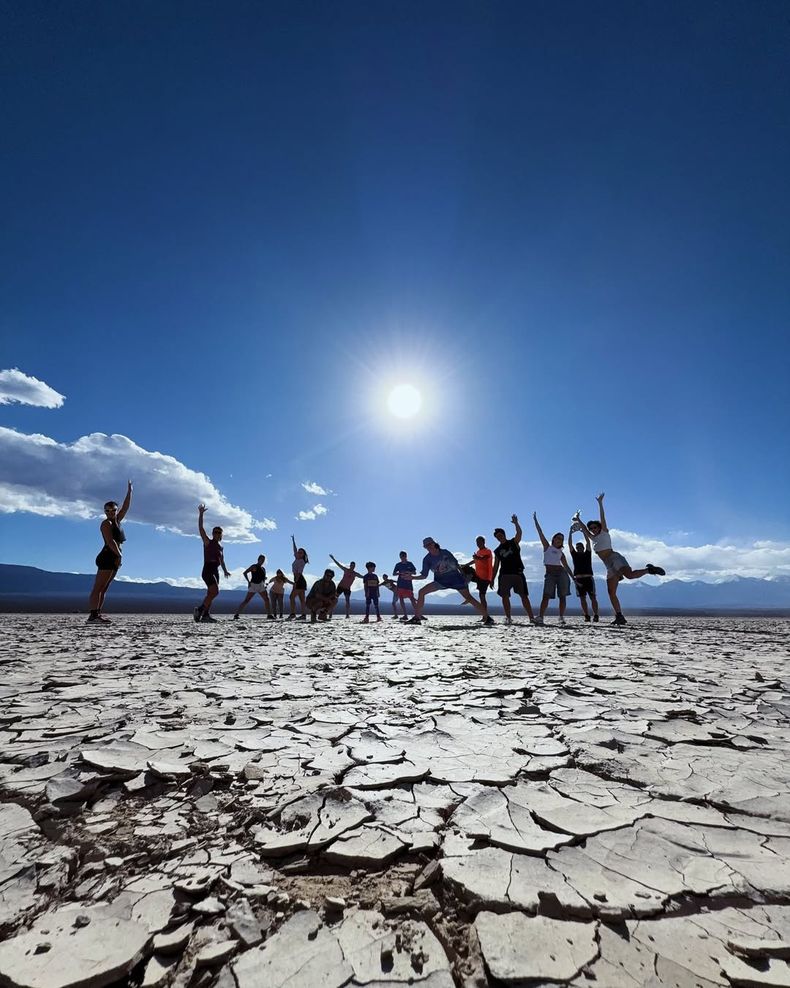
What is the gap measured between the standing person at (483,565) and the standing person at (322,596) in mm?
3958

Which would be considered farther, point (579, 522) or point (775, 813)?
point (579, 522)

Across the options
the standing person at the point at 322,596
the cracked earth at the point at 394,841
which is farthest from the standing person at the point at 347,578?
the cracked earth at the point at 394,841

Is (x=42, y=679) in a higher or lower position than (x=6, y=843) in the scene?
higher

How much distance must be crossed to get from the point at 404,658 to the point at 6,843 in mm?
3738

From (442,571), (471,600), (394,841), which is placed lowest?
(394,841)

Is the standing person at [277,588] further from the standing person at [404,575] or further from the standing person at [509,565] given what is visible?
the standing person at [509,565]

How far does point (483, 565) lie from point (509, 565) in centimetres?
56

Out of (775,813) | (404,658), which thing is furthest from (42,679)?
(775,813)

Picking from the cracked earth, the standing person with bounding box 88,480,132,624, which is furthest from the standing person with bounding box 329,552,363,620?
the cracked earth

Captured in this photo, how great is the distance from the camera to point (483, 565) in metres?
9.97

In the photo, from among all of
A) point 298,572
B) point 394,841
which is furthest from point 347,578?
point 394,841

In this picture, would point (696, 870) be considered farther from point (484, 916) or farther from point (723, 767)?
point (723, 767)

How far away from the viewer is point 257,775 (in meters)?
1.74

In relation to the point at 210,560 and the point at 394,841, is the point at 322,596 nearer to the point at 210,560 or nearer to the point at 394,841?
the point at 210,560
